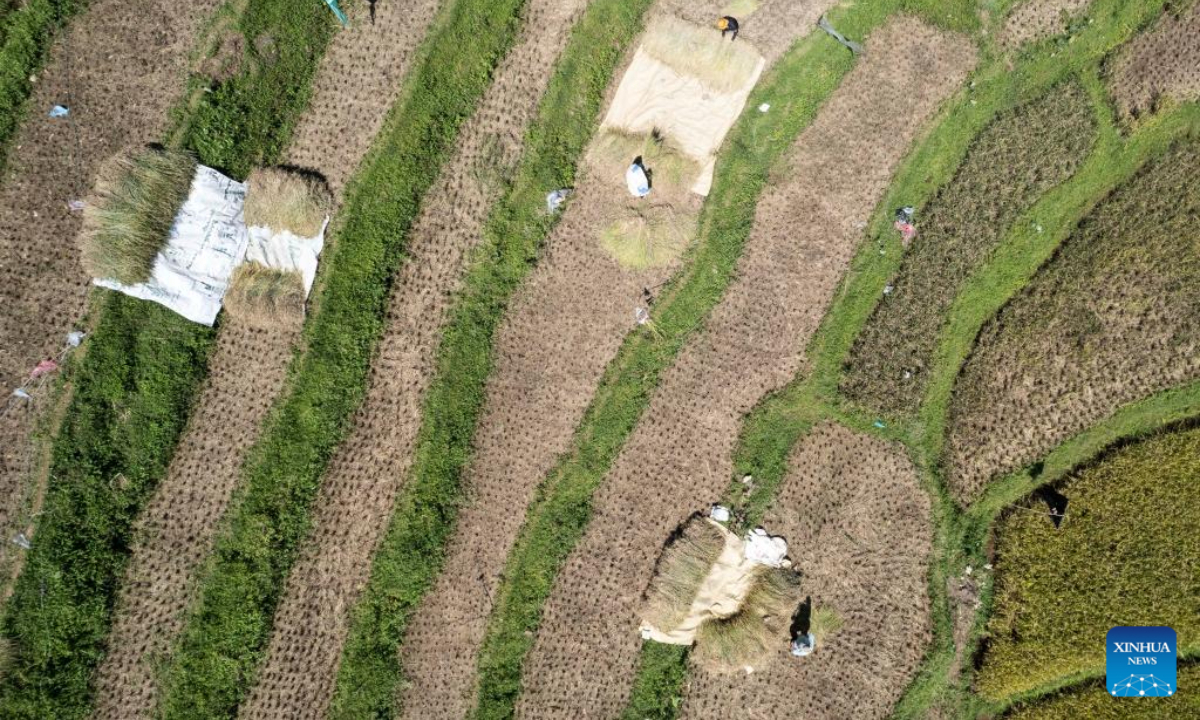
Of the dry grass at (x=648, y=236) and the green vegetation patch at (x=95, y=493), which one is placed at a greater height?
the dry grass at (x=648, y=236)

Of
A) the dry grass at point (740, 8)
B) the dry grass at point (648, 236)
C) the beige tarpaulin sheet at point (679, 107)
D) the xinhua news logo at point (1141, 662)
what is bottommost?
the xinhua news logo at point (1141, 662)

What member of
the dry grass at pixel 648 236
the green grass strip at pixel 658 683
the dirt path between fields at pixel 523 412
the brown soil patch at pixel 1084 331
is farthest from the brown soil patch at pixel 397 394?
the brown soil patch at pixel 1084 331

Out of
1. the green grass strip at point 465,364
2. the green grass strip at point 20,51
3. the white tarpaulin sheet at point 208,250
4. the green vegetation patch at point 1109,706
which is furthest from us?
the green vegetation patch at point 1109,706

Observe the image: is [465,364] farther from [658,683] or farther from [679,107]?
[658,683]

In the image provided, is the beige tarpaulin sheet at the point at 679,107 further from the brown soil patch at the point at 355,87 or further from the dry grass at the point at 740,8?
the brown soil patch at the point at 355,87

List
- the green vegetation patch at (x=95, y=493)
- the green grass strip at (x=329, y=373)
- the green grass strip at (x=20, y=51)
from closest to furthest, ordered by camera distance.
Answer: the green vegetation patch at (x=95, y=493)
the green grass strip at (x=20, y=51)
the green grass strip at (x=329, y=373)

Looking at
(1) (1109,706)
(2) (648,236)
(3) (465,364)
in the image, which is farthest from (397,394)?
(1) (1109,706)
